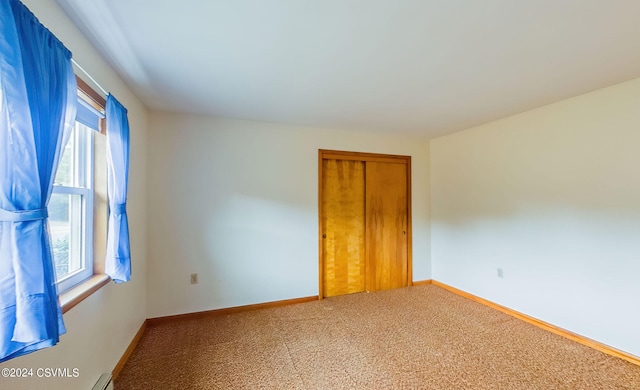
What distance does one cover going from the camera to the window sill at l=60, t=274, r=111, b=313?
4.48 feet

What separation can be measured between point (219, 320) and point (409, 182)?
123 inches

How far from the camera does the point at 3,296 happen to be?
87 centimetres

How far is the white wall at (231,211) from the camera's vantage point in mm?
2812

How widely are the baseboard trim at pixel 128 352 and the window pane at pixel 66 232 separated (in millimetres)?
831

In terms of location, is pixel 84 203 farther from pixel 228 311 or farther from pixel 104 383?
pixel 228 311

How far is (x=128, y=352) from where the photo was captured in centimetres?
216

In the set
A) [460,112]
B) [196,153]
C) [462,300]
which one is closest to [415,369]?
[462,300]

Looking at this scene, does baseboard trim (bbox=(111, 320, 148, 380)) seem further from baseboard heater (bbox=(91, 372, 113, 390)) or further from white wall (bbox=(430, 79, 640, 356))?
white wall (bbox=(430, 79, 640, 356))

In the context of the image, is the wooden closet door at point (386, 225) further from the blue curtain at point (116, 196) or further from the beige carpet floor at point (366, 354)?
the blue curtain at point (116, 196)

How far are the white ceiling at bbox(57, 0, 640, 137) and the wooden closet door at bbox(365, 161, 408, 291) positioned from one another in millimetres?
1393

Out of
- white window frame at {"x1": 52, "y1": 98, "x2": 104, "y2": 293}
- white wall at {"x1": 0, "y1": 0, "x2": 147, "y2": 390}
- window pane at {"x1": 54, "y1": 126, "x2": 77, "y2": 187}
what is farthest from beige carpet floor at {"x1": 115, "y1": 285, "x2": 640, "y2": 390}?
window pane at {"x1": 54, "y1": 126, "x2": 77, "y2": 187}

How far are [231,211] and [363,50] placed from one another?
7.23 ft

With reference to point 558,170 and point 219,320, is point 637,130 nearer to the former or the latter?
point 558,170

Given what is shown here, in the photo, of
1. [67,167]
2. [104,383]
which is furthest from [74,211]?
[104,383]
